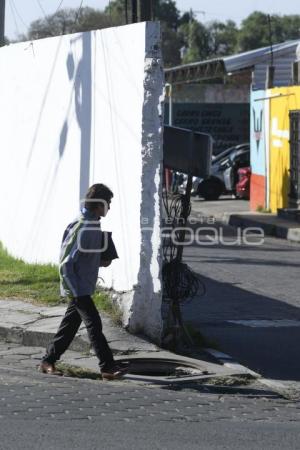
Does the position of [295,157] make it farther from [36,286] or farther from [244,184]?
[36,286]

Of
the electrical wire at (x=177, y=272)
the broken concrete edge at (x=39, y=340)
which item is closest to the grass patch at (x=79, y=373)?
the broken concrete edge at (x=39, y=340)

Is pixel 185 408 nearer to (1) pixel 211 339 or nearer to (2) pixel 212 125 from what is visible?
(1) pixel 211 339

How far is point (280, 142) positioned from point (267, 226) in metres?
3.40

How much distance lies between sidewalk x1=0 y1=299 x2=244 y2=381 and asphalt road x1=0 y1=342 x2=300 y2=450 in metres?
0.49

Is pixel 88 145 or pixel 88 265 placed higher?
pixel 88 145

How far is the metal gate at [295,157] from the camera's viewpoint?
25.6 metres

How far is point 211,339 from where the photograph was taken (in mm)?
11023

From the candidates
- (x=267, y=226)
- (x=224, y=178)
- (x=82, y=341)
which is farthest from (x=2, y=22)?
(x=224, y=178)

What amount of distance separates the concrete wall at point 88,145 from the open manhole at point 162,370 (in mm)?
654

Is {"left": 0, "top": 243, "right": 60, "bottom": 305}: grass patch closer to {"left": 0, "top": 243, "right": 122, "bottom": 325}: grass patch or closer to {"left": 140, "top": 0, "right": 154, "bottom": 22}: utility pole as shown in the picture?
{"left": 0, "top": 243, "right": 122, "bottom": 325}: grass patch

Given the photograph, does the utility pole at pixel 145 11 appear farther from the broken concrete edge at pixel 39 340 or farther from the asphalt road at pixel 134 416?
the asphalt road at pixel 134 416

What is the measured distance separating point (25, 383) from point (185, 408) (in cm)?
149

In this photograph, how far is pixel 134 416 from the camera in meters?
7.66

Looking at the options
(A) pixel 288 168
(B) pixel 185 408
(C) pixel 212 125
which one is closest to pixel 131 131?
(B) pixel 185 408
